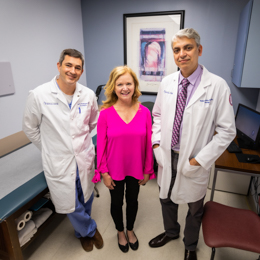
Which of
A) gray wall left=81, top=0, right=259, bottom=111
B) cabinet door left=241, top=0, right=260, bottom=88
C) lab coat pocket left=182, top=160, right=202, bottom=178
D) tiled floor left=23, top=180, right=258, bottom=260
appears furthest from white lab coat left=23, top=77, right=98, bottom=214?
gray wall left=81, top=0, right=259, bottom=111

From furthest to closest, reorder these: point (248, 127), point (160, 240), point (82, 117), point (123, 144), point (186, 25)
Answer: point (186, 25), point (248, 127), point (160, 240), point (82, 117), point (123, 144)

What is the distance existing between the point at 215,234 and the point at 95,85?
2.57m

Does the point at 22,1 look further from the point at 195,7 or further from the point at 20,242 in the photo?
the point at 20,242

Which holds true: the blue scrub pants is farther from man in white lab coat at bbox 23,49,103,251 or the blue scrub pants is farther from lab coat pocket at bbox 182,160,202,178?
lab coat pocket at bbox 182,160,202,178

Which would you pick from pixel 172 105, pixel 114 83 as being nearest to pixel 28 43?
pixel 114 83

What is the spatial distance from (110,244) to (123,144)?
960mm

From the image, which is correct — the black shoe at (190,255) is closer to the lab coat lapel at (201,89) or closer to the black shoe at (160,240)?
the black shoe at (160,240)

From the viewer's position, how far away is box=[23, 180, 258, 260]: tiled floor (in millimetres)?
1808

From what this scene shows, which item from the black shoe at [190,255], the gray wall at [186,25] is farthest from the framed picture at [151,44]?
the black shoe at [190,255]

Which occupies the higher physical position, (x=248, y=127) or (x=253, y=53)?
(x=253, y=53)

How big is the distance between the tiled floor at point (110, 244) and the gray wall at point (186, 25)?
1.61 meters

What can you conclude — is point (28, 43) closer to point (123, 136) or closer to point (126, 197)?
point (123, 136)

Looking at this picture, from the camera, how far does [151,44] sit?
2.90 metres

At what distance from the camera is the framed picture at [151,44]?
9.09ft
